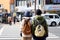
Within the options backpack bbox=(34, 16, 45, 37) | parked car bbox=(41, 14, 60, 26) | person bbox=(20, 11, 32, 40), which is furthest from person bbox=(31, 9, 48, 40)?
parked car bbox=(41, 14, 60, 26)

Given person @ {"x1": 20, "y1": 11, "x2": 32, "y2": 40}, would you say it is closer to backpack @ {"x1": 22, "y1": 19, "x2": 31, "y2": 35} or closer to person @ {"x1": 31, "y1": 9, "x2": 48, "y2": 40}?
backpack @ {"x1": 22, "y1": 19, "x2": 31, "y2": 35}

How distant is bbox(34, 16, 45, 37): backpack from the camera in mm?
8891

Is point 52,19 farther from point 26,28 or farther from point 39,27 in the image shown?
point 39,27

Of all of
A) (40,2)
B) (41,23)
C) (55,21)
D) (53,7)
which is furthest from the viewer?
(40,2)

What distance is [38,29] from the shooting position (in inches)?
352

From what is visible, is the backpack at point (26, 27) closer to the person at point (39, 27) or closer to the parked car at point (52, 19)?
the person at point (39, 27)

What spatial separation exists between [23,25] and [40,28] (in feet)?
2.57

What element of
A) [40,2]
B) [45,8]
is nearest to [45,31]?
[45,8]

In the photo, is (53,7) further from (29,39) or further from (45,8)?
(29,39)

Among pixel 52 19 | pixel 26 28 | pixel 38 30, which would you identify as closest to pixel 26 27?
pixel 26 28

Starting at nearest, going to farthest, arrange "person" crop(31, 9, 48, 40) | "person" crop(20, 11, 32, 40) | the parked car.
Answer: "person" crop(31, 9, 48, 40) → "person" crop(20, 11, 32, 40) → the parked car

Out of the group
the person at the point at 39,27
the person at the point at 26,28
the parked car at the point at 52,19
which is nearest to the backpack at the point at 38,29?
the person at the point at 39,27

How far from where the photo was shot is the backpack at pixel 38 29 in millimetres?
8891

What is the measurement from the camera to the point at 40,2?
5619 cm
